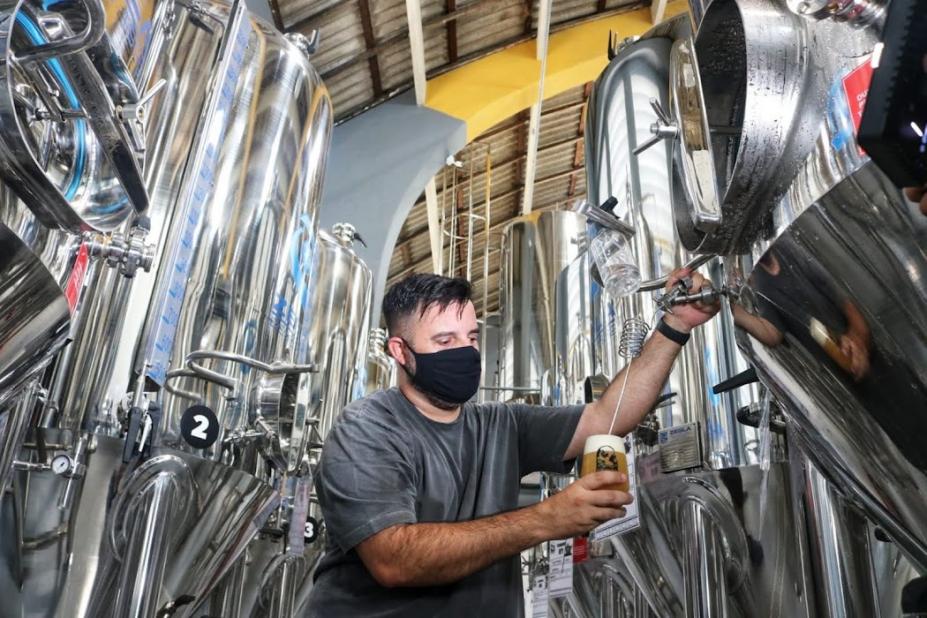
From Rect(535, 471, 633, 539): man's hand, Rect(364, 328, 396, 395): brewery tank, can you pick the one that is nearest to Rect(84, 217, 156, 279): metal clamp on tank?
Rect(535, 471, 633, 539): man's hand

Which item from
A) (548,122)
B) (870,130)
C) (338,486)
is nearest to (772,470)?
(338,486)

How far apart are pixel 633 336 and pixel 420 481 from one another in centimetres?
108

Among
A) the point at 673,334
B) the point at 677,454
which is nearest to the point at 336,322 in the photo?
the point at 677,454

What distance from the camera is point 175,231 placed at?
2.54 metres

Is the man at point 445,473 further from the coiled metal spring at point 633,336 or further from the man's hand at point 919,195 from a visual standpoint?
the man's hand at point 919,195

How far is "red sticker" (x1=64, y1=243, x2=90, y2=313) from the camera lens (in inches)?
59.4

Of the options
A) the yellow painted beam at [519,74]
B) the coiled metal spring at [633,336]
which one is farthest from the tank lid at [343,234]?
the coiled metal spring at [633,336]

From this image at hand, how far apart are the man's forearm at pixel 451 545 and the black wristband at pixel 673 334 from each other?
0.54 meters

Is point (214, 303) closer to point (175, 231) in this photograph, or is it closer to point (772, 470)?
point (175, 231)

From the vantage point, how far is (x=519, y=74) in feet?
28.8

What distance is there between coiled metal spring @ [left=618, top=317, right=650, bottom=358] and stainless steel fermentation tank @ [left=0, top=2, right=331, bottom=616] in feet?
3.49

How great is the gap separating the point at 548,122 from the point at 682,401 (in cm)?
891

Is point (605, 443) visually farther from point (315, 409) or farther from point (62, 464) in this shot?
point (315, 409)

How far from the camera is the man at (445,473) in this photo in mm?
1808
